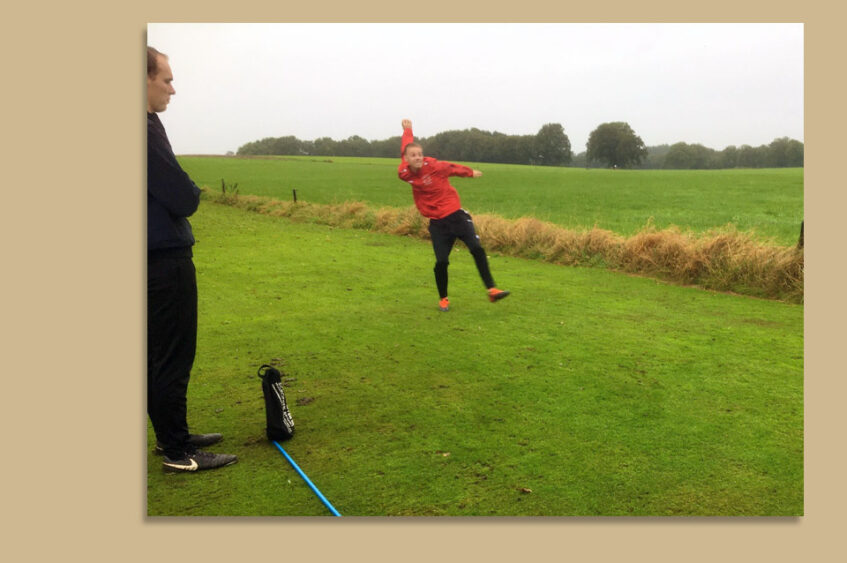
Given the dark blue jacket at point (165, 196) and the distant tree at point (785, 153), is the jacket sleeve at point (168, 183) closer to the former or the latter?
the dark blue jacket at point (165, 196)

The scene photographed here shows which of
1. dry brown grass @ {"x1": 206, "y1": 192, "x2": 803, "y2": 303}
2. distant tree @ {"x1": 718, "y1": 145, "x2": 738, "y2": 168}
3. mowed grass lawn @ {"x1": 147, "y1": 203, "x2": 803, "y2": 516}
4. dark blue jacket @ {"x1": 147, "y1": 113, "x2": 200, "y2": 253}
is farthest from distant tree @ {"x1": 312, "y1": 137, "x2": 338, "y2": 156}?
distant tree @ {"x1": 718, "y1": 145, "x2": 738, "y2": 168}

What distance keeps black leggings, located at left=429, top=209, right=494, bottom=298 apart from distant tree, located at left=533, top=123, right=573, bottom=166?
0.80 m

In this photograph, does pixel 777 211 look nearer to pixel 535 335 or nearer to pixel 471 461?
pixel 535 335

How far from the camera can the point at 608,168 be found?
174 inches

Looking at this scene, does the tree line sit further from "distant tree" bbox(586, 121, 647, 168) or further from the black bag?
the black bag

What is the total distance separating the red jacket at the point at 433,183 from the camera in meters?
4.39

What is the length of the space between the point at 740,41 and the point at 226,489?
3657 millimetres

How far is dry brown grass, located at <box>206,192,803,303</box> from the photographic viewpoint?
17.0ft

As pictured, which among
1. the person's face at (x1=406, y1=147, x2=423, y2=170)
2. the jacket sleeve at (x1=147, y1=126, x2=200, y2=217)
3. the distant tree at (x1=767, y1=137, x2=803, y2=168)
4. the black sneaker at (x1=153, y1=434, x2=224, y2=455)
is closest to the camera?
the jacket sleeve at (x1=147, y1=126, x2=200, y2=217)

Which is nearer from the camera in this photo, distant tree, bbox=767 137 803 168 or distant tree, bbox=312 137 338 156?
distant tree, bbox=767 137 803 168

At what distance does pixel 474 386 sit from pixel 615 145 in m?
1.79

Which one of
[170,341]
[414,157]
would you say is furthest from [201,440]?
[414,157]

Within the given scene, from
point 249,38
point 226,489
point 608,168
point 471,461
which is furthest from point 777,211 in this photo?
point 226,489

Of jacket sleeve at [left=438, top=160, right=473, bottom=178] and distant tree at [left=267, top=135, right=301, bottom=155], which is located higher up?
distant tree at [left=267, top=135, right=301, bottom=155]
